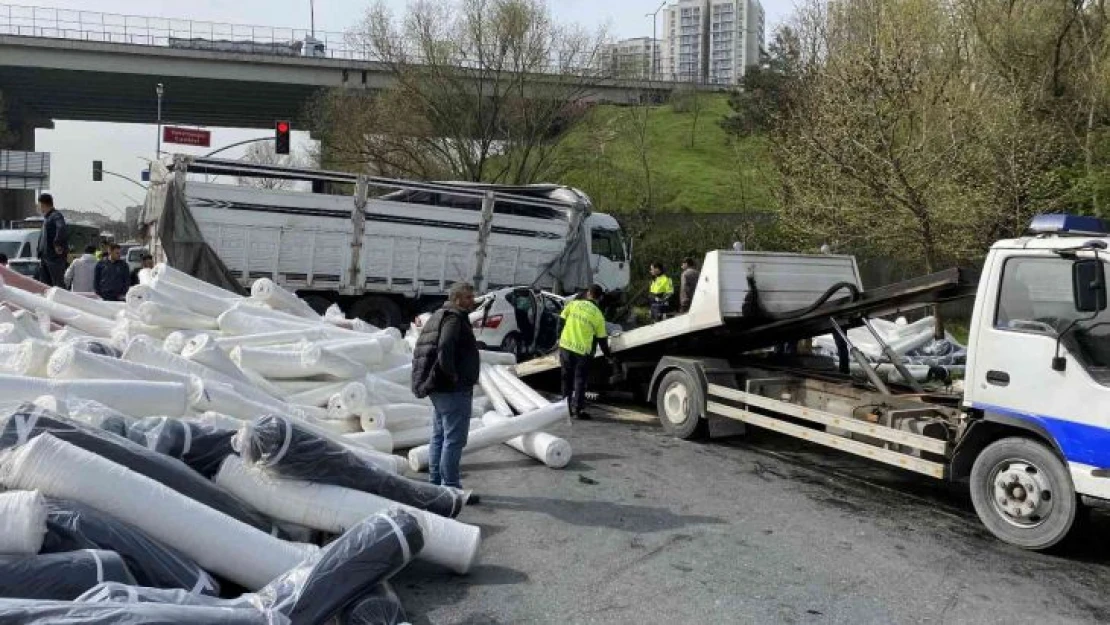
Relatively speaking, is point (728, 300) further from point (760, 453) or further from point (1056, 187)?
point (1056, 187)

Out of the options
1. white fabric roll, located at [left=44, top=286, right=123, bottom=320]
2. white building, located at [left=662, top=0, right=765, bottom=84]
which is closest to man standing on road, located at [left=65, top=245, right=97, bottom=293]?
white fabric roll, located at [left=44, top=286, right=123, bottom=320]

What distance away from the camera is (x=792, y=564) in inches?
248

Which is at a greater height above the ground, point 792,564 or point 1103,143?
point 1103,143

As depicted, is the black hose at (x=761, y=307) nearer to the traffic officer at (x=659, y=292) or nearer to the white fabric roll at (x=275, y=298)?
the white fabric roll at (x=275, y=298)

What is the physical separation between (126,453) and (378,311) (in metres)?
15.6

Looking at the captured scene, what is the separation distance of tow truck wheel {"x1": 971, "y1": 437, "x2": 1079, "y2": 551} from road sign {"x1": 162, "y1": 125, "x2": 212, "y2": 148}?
45765 mm

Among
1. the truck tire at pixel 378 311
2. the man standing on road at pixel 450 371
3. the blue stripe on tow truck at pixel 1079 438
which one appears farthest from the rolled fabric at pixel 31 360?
the truck tire at pixel 378 311

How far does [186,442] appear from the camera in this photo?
5.80 metres

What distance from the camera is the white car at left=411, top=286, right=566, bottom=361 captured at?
54.6 feet

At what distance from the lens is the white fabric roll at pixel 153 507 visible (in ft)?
15.0

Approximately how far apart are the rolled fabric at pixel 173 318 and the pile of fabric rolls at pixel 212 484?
25.6 inches

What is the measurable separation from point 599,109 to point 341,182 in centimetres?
1856

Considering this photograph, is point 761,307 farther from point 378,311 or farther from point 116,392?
point 378,311

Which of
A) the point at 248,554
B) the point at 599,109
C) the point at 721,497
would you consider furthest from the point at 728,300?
the point at 599,109
